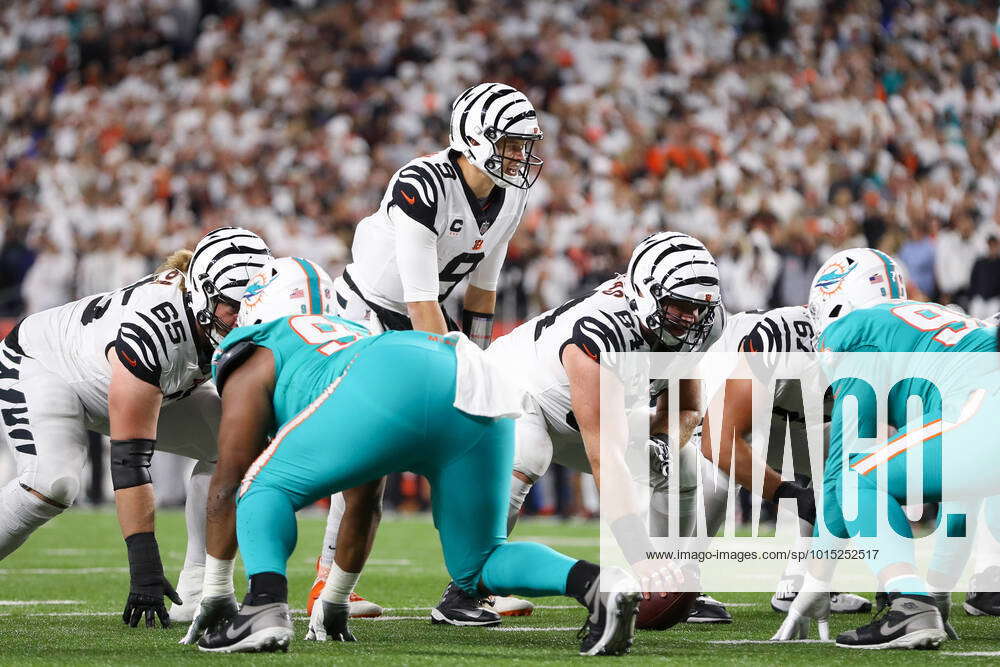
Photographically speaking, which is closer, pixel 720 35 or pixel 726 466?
pixel 726 466

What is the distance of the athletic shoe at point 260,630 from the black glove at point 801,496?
2.33 meters

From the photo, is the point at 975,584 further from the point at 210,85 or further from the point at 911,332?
the point at 210,85

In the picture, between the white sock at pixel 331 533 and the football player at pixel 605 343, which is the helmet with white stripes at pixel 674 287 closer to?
the football player at pixel 605 343

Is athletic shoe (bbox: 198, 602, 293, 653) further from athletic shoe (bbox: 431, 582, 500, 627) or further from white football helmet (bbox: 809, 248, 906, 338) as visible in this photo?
white football helmet (bbox: 809, 248, 906, 338)

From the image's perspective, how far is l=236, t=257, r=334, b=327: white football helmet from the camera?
4.40 metres

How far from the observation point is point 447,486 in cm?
415

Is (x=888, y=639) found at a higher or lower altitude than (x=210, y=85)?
lower

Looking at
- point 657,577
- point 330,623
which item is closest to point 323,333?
point 330,623

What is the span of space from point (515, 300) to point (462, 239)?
22.5ft

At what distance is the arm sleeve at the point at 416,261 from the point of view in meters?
5.73

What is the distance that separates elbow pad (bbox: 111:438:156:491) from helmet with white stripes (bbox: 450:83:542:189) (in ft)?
6.06

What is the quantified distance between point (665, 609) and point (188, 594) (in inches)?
81.1

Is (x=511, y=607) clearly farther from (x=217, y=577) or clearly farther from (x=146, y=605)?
(x=217, y=577)

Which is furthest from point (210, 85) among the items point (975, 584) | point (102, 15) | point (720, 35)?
point (975, 584)
